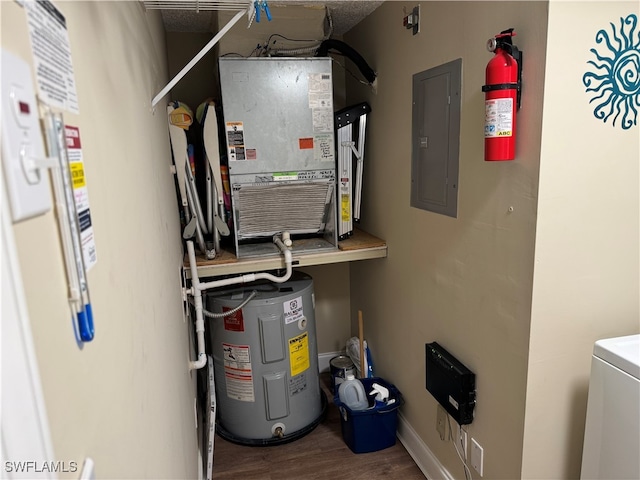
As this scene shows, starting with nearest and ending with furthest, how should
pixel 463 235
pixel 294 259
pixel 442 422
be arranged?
pixel 463 235 → pixel 442 422 → pixel 294 259

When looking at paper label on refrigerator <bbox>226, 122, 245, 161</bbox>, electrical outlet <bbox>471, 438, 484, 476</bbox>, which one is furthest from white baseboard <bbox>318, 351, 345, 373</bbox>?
paper label on refrigerator <bbox>226, 122, 245, 161</bbox>

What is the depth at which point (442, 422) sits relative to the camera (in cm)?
196

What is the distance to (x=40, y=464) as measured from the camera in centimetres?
39

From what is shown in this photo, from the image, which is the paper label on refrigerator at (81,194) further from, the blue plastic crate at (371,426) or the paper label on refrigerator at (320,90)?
the blue plastic crate at (371,426)

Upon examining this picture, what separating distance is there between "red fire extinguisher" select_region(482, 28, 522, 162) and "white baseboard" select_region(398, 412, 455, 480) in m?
1.47

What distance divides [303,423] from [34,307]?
2323 millimetres

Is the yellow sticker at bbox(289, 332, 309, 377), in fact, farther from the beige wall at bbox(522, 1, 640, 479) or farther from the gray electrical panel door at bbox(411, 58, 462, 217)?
the beige wall at bbox(522, 1, 640, 479)

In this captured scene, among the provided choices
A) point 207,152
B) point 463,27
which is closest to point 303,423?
point 207,152

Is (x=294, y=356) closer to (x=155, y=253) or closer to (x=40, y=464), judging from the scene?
(x=155, y=253)

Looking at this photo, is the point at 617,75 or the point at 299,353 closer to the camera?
the point at 617,75

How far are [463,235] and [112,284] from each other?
1336 millimetres

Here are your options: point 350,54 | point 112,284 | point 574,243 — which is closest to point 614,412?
point 574,243

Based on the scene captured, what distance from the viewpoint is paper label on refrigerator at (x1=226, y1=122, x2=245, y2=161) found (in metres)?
2.11

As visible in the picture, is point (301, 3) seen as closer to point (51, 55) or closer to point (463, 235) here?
point (463, 235)
